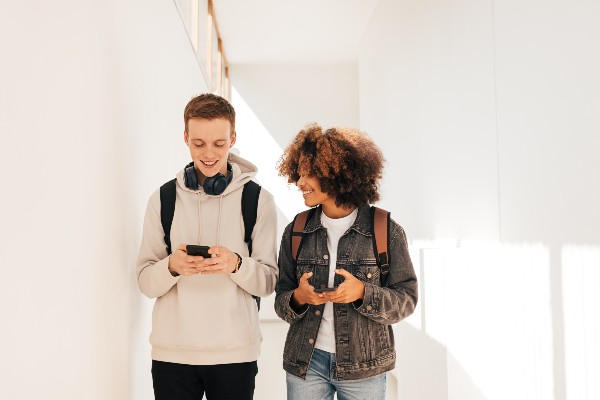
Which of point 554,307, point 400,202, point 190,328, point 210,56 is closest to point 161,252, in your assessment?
point 190,328

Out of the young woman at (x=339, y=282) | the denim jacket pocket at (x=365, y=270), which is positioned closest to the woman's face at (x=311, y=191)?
the young woman at (x=339, y=282)

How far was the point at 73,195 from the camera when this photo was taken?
1598 mm

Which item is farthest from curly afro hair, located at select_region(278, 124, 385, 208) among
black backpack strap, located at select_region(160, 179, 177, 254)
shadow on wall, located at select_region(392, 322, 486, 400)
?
shadow on wall, located at select_region(392, 322, 486, 400)

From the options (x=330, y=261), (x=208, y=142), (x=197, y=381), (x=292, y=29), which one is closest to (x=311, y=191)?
(x=330, y=261)

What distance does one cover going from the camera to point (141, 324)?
8.18 feet

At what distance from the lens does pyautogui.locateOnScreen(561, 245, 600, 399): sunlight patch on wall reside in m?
1.96

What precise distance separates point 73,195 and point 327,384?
945 millimetres

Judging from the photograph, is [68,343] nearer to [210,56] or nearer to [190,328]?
[190,328]

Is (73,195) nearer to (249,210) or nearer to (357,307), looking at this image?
(249,210)

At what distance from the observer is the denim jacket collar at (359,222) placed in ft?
6.01

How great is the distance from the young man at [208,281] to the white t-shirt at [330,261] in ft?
0.64

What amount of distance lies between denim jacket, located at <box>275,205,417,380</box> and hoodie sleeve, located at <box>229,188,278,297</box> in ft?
0.20

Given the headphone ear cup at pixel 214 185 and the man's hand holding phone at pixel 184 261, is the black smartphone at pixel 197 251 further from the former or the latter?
the headphone ear cup at pixel 214 185

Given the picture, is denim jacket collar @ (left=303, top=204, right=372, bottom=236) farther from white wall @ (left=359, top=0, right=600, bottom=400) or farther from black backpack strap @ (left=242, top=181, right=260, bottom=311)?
white wall @ (left=359, top=0, right=600, bottom=400)
